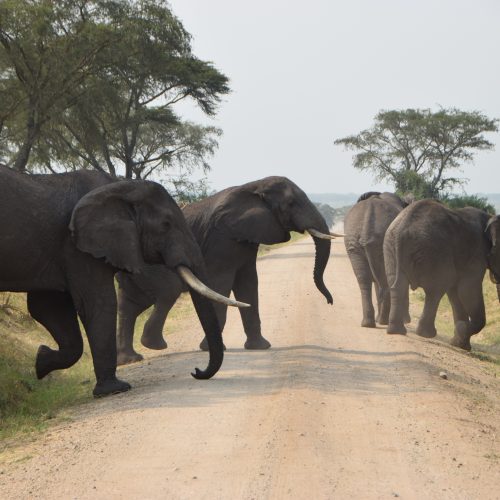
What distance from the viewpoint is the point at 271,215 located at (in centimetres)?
1163

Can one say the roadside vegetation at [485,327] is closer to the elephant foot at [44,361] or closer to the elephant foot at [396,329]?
the elephant foot at [396,329]

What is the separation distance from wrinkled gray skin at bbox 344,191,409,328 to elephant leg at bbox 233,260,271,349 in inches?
115

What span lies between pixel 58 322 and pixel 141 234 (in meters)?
1.26

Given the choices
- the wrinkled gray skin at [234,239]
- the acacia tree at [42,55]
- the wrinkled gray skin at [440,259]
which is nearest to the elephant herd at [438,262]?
the wrinkled gray skin at [440,259]

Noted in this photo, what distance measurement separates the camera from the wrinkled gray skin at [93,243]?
8703mm

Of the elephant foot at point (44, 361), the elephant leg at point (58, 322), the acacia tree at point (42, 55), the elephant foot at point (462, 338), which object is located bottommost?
the elephant foot at point (462, 338)

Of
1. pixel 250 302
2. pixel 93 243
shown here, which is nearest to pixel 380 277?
pixel 250 302

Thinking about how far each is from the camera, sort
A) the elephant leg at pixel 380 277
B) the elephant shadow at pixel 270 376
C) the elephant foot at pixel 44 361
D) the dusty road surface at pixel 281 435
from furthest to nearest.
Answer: the elephant leg at pixel 380 277, the elephant foot at pixel 44 361, the elephant shadow at pixel 270 376, the dusty road surface at pixel 281 435

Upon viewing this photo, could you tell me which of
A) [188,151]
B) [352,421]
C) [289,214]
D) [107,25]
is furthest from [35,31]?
[188,151]

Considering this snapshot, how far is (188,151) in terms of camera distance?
182 ft

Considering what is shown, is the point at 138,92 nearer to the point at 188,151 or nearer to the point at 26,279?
the point at 188,151

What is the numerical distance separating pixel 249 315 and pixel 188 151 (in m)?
44.3

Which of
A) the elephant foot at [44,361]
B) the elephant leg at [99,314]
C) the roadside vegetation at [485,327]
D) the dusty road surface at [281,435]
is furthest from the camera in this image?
the roadside vegetation at [485,327]

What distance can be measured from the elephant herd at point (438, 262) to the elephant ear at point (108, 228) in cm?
547
